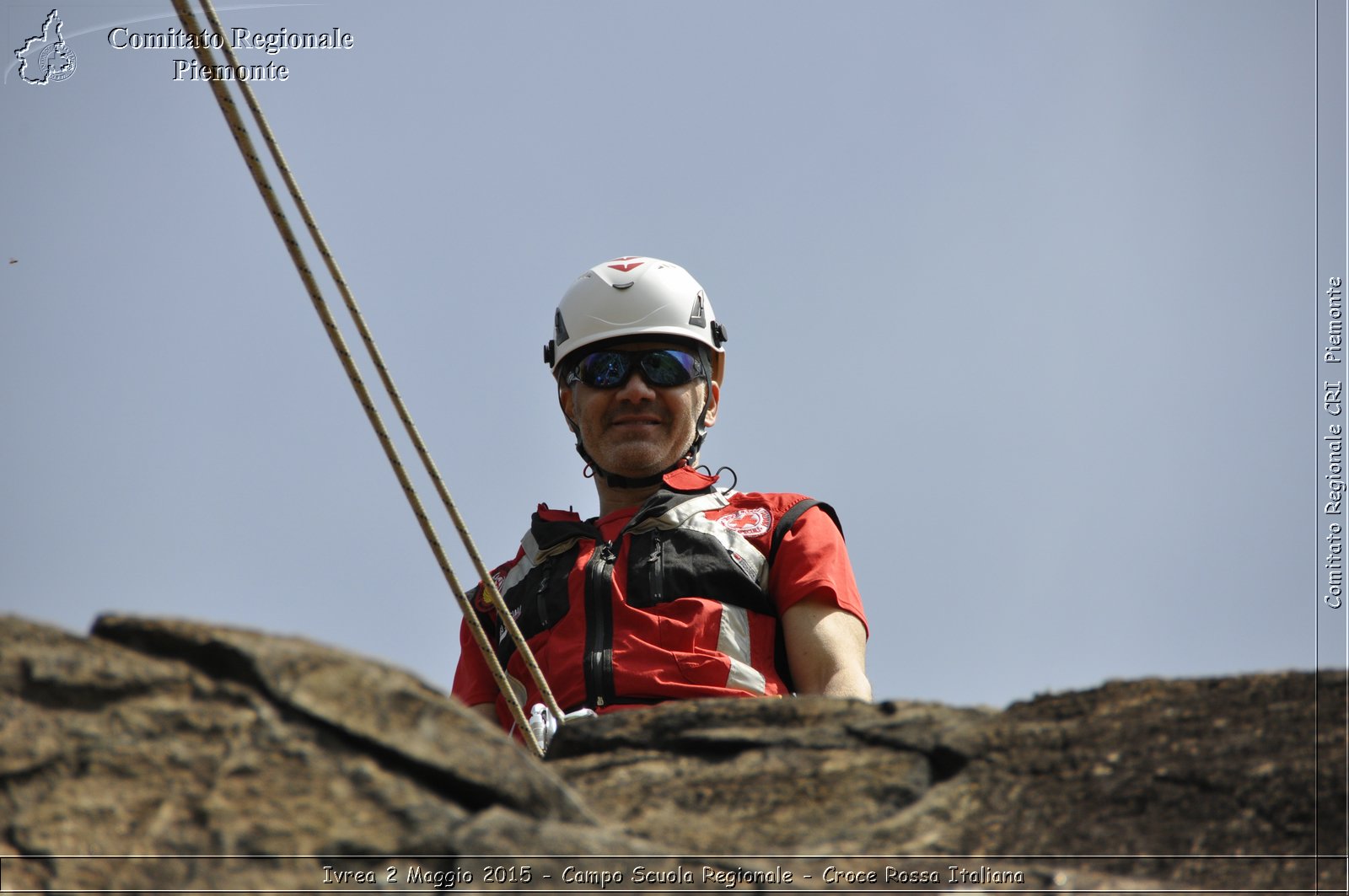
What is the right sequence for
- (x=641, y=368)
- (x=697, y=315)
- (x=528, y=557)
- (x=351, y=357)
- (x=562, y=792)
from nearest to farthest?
(x=562, y=792), (x=351, y=357), (x=528, y=557), (x=641, y=368), (x=697, y=315)

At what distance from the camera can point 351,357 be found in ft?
16.1

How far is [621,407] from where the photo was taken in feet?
21.6

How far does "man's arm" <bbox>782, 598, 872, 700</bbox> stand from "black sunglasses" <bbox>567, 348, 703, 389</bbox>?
1456 mm

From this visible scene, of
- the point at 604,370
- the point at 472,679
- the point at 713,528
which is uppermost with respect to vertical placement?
the point at 604,370

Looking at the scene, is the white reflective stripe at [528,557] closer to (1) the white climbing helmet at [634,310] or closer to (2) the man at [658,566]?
(2) the man at [658,566]

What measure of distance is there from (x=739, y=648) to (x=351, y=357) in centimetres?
182

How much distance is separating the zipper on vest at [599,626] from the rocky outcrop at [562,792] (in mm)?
1719

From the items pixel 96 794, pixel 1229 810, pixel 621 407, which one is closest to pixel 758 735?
pixel 1229 810

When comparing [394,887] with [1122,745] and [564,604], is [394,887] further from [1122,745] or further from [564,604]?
[564,604]

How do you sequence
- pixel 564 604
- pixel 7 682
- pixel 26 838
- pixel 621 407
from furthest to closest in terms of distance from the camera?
pixel 621 407 < pixel 564 604 < pixel 7 682 < pixel 26 838

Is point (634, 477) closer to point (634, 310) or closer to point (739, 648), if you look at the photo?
point (634, 310)

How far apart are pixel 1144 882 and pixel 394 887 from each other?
59.5 inches

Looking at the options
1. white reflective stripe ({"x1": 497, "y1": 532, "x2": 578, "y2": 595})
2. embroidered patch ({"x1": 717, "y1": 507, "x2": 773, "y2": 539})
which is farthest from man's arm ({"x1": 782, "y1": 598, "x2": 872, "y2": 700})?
white reflective stripe ({"x1": 497, "y1": 532, "x2": 578, "y2": 595})

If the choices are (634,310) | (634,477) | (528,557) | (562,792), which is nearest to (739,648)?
(528,557)
